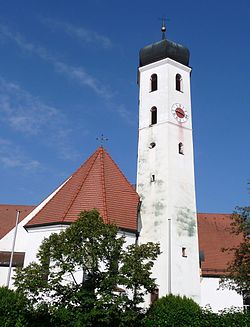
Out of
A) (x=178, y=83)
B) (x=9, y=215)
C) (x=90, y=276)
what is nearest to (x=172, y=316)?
(x=90, y=276)

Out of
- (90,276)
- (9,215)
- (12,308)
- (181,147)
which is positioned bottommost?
(12,308)

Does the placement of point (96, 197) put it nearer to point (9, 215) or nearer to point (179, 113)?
point (179, 113)

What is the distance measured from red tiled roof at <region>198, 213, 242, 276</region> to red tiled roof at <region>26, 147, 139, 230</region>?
720cm

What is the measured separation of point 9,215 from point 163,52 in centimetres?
1899

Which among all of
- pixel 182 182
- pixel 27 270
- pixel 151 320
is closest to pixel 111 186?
pixel 182 182

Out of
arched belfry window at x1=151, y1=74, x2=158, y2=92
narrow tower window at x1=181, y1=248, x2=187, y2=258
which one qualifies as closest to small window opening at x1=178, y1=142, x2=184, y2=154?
arched belfry window at x1=151, y1=74, x2=158, y2=92

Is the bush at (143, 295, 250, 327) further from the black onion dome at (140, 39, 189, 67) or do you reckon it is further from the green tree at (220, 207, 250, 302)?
the black onion dome at (140, 39, 189, 67)

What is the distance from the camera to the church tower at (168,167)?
2486 centimetres

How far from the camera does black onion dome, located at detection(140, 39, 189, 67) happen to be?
2994cm

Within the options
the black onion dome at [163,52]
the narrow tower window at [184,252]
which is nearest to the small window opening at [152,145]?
the black onion dome at [163,52]

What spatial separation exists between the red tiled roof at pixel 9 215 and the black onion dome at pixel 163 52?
651 inches

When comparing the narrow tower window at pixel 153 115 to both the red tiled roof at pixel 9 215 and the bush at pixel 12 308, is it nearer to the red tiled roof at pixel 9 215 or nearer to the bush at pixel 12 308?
the red tiled roof at pixel 9 215

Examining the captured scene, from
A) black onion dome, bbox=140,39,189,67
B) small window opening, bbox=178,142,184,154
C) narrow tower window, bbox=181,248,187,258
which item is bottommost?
narrow tower window, bbox=181,248,187,258

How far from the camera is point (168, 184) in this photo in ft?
86.5
